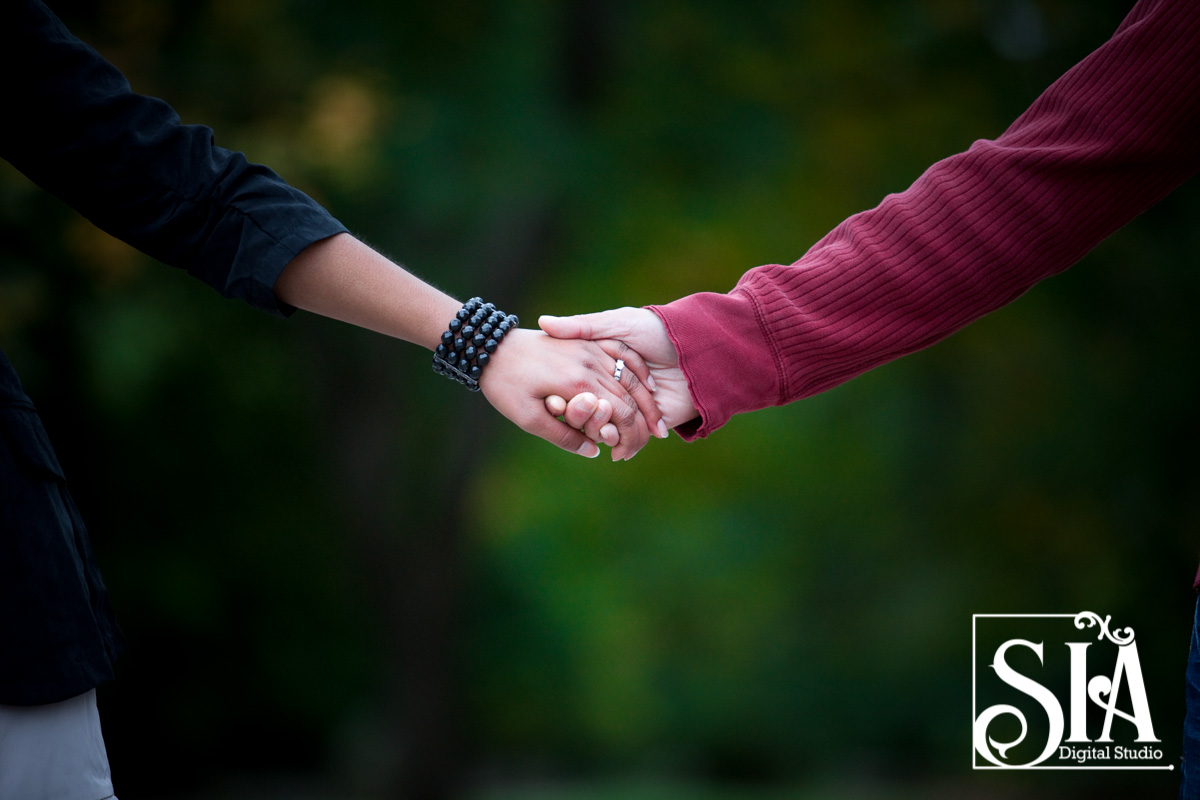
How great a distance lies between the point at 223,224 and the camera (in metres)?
1.55

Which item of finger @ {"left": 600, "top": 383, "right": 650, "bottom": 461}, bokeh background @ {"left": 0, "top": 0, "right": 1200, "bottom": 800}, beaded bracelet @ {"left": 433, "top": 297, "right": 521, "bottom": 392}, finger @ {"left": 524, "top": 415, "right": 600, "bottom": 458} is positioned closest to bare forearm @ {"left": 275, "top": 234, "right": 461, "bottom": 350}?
beaded bracelet @ {"left": 433, "top": 297, "right": 521, "bottom": 392}

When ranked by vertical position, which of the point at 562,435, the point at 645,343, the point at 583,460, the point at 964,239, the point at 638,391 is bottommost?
the point at 562,435

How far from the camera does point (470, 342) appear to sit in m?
1.99

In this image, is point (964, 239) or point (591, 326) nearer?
point (964, 239)

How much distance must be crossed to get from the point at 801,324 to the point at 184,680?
6.62m

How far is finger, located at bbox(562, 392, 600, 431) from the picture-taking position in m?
2.14

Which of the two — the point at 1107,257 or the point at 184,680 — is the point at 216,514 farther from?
the point at 1107,257

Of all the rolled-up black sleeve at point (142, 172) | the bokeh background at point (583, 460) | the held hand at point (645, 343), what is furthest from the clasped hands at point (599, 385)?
the bokeh background at point (583, 460)

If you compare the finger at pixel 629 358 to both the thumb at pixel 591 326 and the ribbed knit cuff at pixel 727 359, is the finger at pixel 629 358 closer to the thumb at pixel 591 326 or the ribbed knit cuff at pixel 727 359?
the thumb at pixel 591 326

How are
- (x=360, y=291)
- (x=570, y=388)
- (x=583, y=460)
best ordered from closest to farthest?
(x=360, y=291), (x=570, y=388), (x=583, y=460)

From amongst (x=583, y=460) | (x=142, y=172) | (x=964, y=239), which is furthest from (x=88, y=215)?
(x=583, y=460)

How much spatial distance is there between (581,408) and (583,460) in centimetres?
590

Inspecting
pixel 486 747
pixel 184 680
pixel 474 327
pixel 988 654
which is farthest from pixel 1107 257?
pixel 184 680

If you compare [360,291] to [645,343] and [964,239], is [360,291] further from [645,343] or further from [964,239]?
[964,239]
